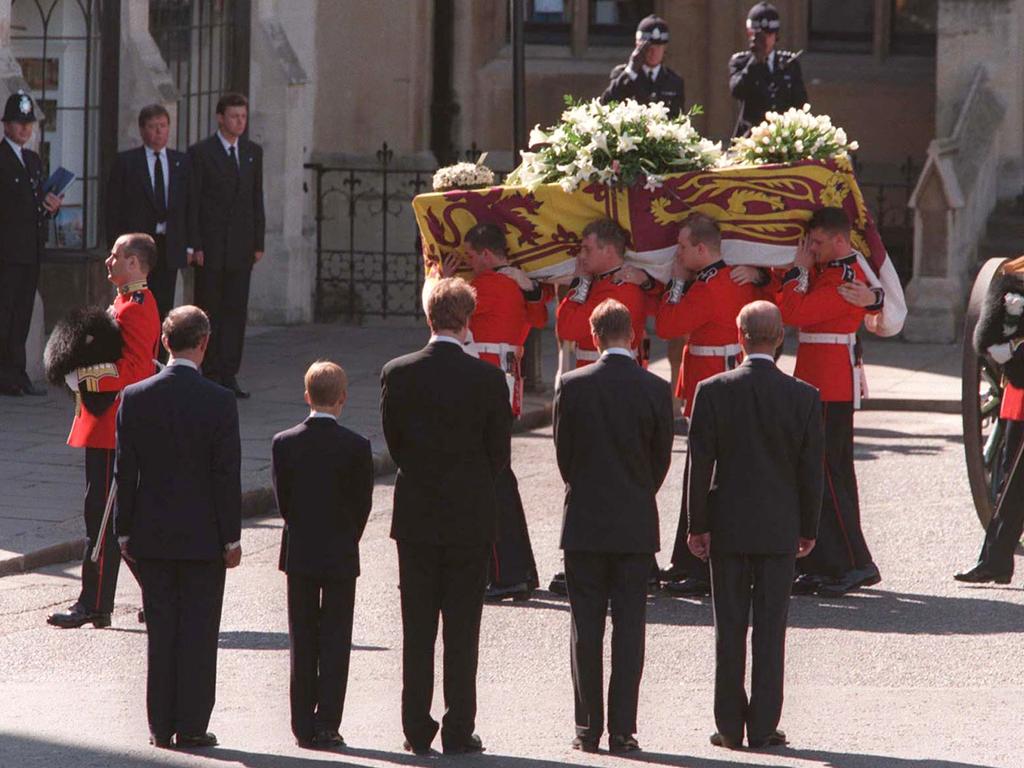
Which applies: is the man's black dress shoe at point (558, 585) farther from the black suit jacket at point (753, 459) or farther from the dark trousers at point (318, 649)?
the dark trousers at point (318, 649)

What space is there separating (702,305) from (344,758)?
3.42 meters

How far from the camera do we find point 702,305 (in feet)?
32.4

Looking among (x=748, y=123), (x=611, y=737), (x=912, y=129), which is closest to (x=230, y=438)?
(x=611, y=737)

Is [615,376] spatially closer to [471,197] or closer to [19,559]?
[471,197]

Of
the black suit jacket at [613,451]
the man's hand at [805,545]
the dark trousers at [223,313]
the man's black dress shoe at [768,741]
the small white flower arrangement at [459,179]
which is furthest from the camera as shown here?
the dark trousers at [223,313]

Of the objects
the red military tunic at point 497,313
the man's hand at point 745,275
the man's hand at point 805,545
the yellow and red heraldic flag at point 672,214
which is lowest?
the man's hand at point 805,545

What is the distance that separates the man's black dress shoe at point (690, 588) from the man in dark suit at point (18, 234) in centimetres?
617

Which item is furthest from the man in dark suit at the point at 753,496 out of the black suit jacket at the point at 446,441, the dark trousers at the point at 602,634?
the black suit jacket at the point at 446,441

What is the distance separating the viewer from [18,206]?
576 inches

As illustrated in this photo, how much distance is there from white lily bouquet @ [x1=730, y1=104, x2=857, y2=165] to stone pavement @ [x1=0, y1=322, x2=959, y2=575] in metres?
Result: 3.36

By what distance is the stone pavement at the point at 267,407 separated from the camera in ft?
35.8

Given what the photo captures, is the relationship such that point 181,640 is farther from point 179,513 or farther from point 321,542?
point 321,542

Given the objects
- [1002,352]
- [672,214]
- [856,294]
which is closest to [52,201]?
[672,214]

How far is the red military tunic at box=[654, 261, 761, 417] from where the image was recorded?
389 inches
